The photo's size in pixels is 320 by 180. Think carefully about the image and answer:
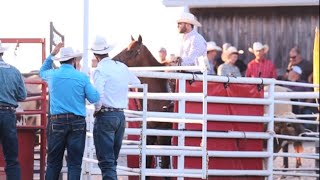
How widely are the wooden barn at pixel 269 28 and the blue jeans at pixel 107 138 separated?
1026 centimetres

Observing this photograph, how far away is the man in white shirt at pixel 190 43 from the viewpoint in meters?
12.5

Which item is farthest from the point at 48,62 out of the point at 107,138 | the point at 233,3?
the point at 233,3

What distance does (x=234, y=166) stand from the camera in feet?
40.8

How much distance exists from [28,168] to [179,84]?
2.14 m

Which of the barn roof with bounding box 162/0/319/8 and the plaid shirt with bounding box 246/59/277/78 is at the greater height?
the barn roof with bounding box 162/0/319/8

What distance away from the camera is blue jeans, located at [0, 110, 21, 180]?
10836 mm

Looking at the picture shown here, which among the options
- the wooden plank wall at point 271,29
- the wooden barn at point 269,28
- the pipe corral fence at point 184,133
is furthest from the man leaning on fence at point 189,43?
the wooden plank wall at point 271,29

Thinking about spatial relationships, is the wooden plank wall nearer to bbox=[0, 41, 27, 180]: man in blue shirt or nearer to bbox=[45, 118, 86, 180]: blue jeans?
bbox=[0, 41, 27, 180]: man in blue shirt

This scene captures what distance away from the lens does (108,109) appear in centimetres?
1038

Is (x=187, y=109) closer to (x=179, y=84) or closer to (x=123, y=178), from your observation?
(x=179, y=84)

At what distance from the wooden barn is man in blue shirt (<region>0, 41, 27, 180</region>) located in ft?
32.5

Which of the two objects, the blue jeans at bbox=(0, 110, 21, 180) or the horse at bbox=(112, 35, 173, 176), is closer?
the blue jeans at bbox=(0, 110, 21, 180)

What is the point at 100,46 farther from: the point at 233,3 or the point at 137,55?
the point at 233,3

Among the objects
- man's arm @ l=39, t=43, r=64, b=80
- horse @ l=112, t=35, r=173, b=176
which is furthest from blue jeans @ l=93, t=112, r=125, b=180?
horse @ l=112, t=35, r=173, b=176
